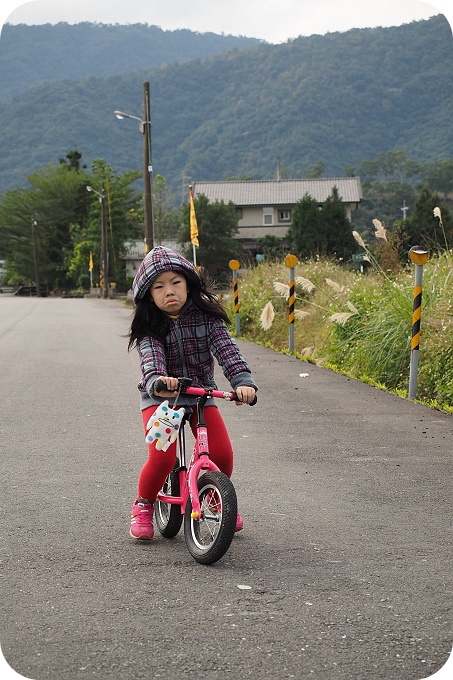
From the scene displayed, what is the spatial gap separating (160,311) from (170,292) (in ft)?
0.54

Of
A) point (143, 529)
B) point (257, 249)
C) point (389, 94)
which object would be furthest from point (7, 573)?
point (257, 249)

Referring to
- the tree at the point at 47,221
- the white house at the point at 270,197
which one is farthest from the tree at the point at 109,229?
the white house at the point at 270,197

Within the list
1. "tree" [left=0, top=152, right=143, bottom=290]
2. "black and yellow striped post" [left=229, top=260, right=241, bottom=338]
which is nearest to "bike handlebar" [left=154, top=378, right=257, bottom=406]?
"black and yellow striped post" [left=229, top=260, right=241, bottom=338]

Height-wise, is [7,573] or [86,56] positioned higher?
[86,56]

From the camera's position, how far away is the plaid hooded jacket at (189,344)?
5.12 metres

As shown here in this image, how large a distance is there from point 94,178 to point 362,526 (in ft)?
305

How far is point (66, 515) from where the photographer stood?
227 inches

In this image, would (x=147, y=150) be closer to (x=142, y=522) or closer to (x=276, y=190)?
(x=142, y=522)

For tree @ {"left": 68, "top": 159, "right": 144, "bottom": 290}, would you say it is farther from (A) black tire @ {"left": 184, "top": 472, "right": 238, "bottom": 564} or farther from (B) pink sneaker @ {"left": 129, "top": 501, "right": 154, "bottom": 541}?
(A) black tire @ {"left": 184, "top": 472, "right": 238, "bottom": 564}

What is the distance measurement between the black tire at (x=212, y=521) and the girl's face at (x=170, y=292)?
0.87 m

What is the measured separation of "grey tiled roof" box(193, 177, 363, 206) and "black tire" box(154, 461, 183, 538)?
86897 mm

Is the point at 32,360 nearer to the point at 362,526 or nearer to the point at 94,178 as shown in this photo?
the point at 362,526

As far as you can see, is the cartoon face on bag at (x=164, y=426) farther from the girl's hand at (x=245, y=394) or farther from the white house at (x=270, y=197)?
the white house at (x=270, y=197)

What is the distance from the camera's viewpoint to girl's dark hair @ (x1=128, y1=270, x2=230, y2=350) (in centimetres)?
514
